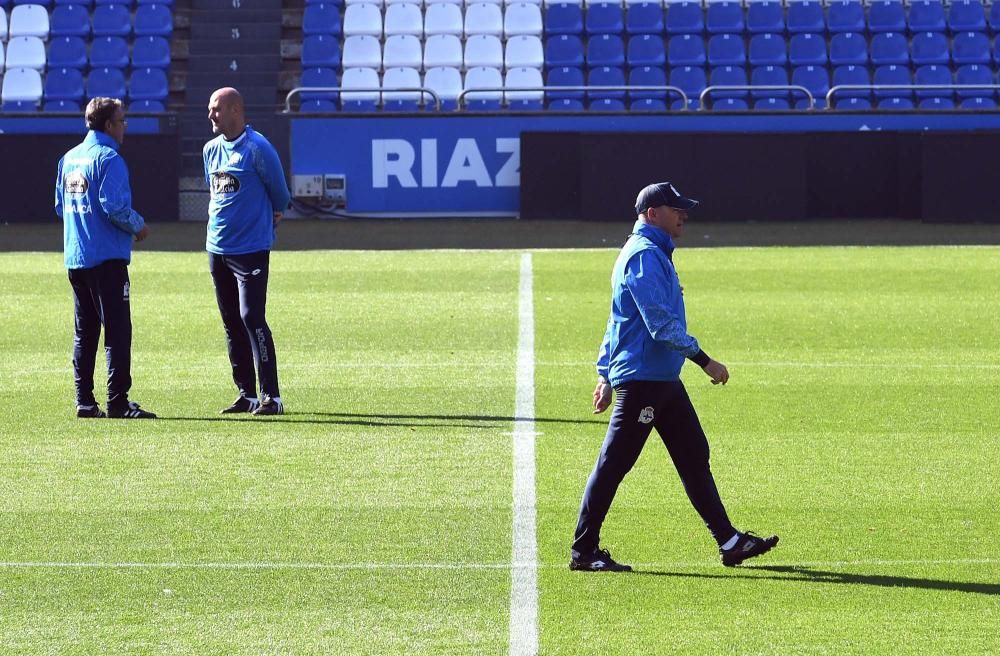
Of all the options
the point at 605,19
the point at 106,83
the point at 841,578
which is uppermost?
the point at 605,19

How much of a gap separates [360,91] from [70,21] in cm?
685

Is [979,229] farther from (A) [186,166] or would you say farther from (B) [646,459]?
(B) [646,459]

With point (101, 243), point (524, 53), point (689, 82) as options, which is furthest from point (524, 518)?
point (524, 53)

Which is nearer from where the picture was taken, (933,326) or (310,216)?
(933,326)

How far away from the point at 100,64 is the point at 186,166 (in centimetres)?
430

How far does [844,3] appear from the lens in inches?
1128

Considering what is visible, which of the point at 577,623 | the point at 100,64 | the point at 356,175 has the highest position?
the point at 100,64

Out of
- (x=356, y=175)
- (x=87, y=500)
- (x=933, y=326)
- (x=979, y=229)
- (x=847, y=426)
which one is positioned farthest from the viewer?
(x=356, y=175)

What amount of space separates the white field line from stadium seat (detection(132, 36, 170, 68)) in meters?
16.3

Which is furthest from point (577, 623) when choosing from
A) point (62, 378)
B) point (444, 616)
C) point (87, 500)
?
point (62, 378)

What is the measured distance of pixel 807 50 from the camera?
27.9 m

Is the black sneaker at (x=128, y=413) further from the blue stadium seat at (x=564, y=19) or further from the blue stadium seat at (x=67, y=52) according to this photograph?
the blue stadium seat at (x=67, y=52)

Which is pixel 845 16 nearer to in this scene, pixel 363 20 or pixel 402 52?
pixel 402 52

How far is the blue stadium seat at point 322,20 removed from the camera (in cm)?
2843
